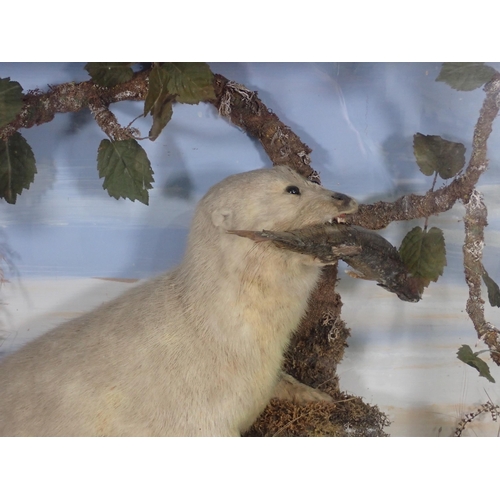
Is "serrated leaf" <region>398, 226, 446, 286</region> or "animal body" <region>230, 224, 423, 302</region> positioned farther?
"serrated leaf" <region>398, 226, 446, 286</region>

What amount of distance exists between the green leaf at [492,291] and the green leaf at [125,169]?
1.21 metres

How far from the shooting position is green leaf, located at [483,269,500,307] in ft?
8.30

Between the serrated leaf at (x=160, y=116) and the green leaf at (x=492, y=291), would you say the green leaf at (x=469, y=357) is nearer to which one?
the green leaf at (x=492, y=291)

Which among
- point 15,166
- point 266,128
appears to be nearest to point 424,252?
point 266,128

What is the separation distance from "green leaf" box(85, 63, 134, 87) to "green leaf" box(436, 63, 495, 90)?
105cm

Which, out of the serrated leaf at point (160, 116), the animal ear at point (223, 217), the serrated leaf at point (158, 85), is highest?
the serrated leaf at point (158, 85)

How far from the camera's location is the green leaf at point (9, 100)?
2.45 m

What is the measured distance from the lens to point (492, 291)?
99.7 inches

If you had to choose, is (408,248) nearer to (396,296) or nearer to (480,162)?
(396,296)

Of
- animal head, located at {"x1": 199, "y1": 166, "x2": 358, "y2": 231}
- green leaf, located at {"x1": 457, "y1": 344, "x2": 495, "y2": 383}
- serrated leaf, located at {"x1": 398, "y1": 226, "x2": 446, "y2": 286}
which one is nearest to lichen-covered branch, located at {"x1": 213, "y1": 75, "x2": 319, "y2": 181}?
animal head, located at {"x1": 199, "y1": 166, "x2": 358, "y2": 231}

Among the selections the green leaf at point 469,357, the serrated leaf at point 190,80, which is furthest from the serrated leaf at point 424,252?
the serrated leaf at point 190,80

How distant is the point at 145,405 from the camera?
91.7 inches

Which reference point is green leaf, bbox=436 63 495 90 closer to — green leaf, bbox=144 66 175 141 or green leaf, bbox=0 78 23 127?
green leaf, bbox=144 66 175 141

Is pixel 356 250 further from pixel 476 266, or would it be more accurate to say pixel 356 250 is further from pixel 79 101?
pixel 79 101
